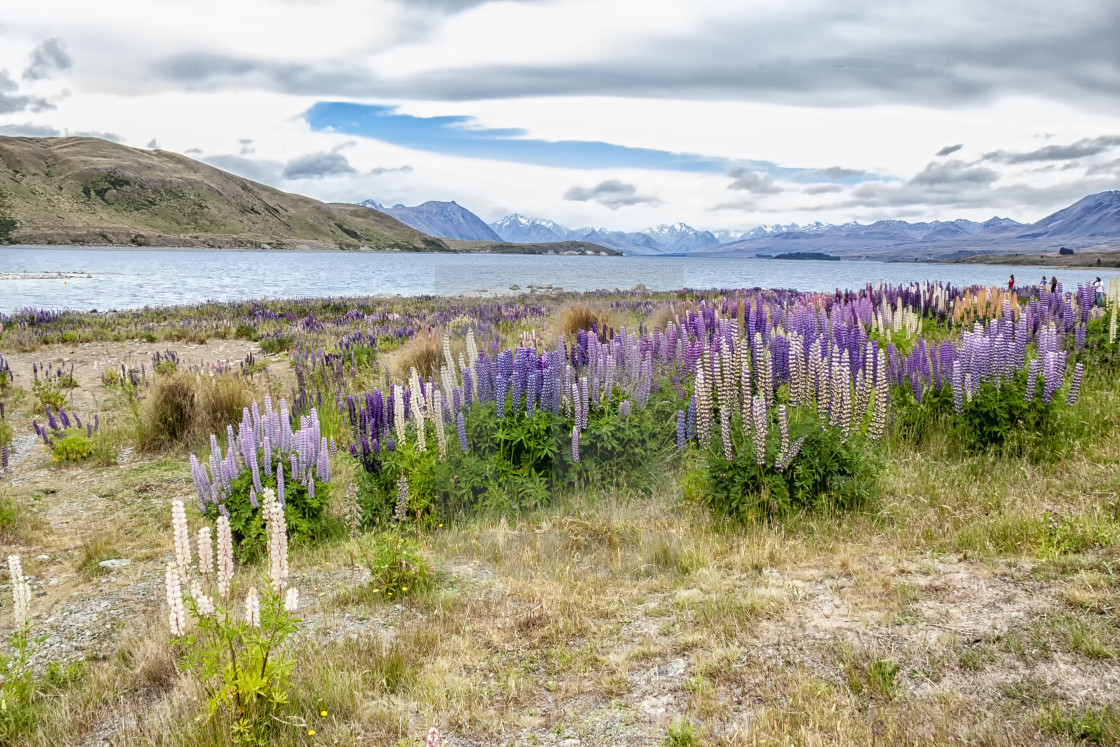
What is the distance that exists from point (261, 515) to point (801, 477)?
14.9ft

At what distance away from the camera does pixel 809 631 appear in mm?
3854

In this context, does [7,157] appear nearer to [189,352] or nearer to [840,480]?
[189,352]

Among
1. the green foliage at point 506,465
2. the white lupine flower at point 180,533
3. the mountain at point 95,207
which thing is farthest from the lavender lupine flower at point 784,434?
the mountain at point 95,207

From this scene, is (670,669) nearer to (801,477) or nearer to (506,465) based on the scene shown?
(801,477)

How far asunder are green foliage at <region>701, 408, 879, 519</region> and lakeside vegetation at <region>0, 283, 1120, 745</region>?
3cm

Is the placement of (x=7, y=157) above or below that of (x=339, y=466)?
above

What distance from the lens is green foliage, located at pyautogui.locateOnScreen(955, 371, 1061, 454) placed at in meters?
6.56

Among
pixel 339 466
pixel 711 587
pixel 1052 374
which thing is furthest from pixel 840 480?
pixel 339 466

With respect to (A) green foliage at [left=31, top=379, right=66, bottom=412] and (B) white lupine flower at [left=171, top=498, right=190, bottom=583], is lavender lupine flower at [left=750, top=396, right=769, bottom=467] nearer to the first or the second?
(B) white lupine flower at [left=171, top=498, right=190, bottom=583]

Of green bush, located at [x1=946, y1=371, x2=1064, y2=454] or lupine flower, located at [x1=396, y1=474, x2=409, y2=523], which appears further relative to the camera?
green bush, located at [x1=946, y1=371, x2=1064, y2=454]

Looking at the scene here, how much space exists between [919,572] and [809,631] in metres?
1.16

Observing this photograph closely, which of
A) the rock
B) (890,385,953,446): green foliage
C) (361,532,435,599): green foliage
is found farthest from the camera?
(890,385,953,446): green foliage

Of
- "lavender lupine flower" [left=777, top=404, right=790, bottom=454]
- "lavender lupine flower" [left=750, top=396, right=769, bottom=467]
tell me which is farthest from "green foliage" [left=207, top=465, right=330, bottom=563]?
"lavender lupine flower" [left=777, top=404, right=790, bottom=454]

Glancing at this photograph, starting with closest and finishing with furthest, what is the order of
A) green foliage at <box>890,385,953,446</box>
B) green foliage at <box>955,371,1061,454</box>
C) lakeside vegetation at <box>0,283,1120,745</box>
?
lakeside vegetation at <box>0,283,1120,745</box>
green foliage at <box>955,371,1061,454</box>
green foliage at <box>890,385,953,446</box>
